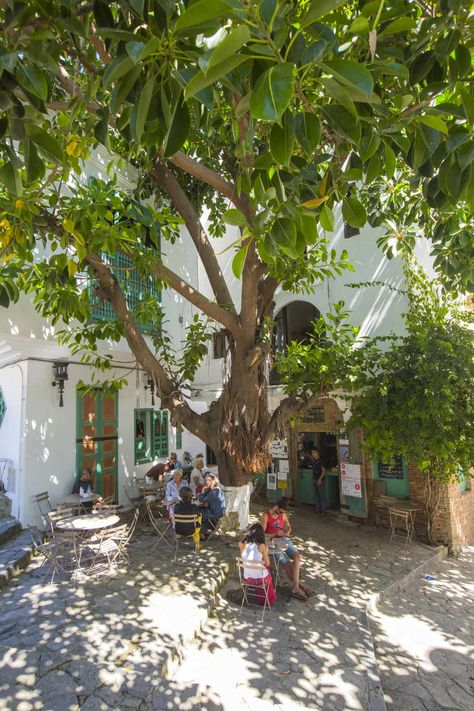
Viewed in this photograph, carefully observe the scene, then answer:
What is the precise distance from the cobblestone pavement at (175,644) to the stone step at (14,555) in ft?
0.50

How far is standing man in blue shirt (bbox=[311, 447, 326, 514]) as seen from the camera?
445 inches

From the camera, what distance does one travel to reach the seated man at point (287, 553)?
255 inches

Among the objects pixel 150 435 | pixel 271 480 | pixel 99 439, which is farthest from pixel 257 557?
pixel 271 480

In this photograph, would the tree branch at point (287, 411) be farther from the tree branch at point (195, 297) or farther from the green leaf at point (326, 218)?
the green leaf at point (326, 218)

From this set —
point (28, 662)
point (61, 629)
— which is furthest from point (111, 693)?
point (61, 629)

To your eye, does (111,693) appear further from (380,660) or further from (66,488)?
(66,488)

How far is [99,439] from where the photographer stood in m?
10.4

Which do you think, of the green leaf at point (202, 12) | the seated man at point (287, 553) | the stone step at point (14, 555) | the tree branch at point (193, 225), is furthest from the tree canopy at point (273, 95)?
the seated man at point (287, 553)

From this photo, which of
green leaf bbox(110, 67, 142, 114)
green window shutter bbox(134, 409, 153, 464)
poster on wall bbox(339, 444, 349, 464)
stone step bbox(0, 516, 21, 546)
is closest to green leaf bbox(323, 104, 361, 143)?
green leaf bbox(110, 67, 142, 114)

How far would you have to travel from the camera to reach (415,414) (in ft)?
26.4

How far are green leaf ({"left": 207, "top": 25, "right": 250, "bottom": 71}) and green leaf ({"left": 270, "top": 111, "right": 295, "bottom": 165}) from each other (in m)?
0.42

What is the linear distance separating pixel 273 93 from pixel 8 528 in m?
9.01

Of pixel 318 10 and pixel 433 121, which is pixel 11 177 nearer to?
pixel 318 10

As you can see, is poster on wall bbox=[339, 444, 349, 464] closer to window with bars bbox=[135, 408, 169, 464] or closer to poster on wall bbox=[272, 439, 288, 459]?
poster on wall bbox=[272, 439, 288, 459]
